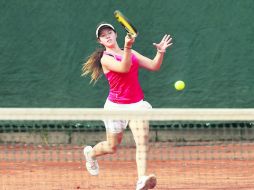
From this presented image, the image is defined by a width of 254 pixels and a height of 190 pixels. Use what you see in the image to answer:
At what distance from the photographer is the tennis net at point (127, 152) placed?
6137 millimetres

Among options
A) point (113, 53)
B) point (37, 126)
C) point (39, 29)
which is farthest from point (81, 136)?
point (113, 53)

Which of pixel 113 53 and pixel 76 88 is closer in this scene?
pixel 113 53

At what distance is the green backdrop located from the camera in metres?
10.3

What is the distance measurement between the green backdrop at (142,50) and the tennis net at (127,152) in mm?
309

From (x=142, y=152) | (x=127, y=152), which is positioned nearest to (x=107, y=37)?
(x=142, y=152)

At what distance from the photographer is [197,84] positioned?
34.1 feet

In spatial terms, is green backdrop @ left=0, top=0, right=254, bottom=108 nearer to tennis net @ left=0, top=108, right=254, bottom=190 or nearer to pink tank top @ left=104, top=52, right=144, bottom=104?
tennis net @ left=0, top=108, right=254, bottom=190

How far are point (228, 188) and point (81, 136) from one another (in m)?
3.30

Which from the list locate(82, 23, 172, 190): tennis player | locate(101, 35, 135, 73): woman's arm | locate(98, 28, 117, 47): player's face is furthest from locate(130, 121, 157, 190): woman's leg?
locate(98, 28, 117, 47): player's face

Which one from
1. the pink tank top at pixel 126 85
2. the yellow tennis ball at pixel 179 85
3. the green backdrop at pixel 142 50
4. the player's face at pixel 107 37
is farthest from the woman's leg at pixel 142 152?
the green backdrop at pixel 142 50

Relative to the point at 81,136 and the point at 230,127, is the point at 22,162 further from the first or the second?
the point at 230,127

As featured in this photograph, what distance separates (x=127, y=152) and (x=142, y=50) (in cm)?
117

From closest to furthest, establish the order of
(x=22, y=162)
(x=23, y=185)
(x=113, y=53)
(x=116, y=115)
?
(x=116, y=115) < (x=113, y=53) < (x=23, y=185) < (x=22, y=162)

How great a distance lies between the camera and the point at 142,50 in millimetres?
10328
